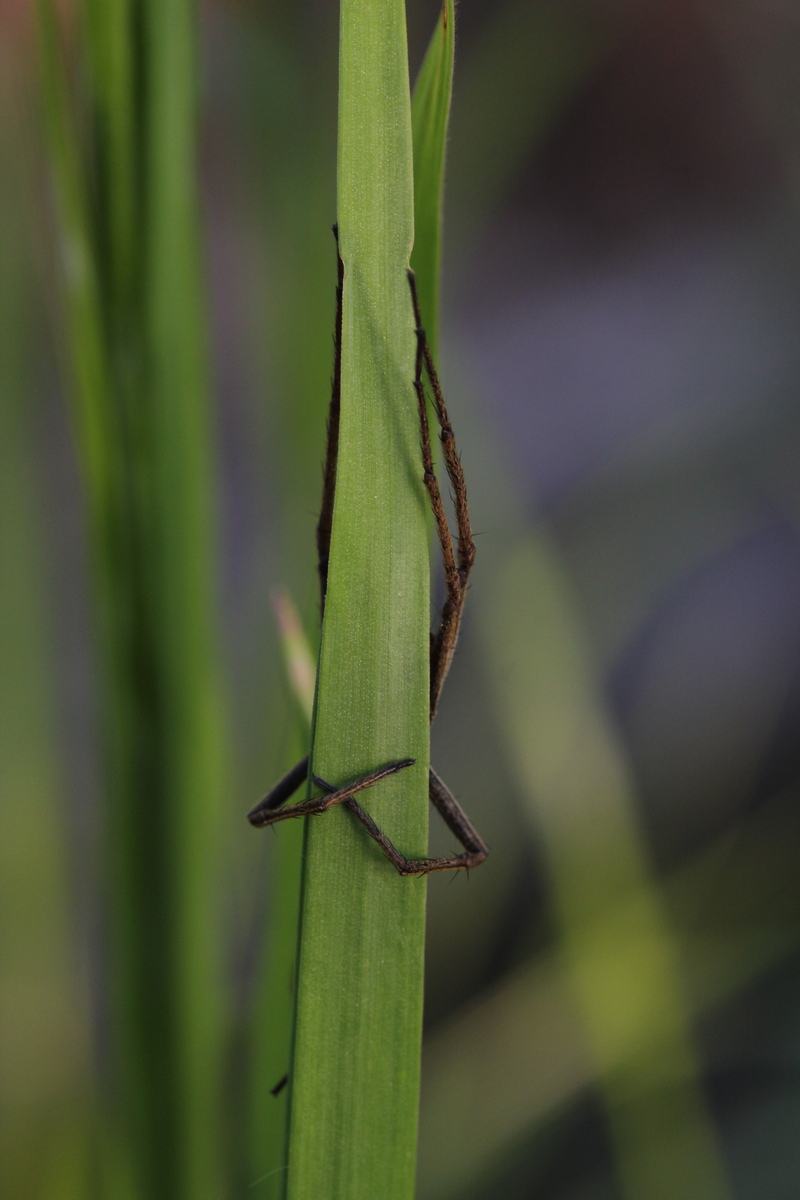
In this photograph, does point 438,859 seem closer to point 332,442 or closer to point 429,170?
point 332,442

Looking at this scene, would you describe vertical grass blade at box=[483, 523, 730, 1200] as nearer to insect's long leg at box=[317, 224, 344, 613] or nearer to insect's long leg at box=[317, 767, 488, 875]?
insect's long leg at box=[317, 767, 488, 875]

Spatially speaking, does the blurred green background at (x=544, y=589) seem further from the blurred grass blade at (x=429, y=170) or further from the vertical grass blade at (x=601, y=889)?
the blurred grass blade at (x=429, y=170)

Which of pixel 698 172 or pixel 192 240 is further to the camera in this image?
pixel 698 172

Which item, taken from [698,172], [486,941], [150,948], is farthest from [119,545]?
[698,172]

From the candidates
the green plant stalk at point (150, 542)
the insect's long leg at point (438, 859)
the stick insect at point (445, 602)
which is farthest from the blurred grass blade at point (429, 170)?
the insect's long leg at point (438, 859)

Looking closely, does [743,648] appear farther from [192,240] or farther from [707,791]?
[192,240]

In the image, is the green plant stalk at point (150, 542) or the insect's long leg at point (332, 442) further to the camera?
the green plant stalk at point (150, 542)

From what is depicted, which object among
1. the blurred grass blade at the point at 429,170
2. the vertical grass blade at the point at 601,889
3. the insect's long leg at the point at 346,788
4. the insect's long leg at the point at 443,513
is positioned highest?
the blurred grass blade at the point at 429,170

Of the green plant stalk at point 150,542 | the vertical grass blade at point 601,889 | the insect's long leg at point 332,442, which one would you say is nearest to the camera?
the insect's long leg at point 332,442

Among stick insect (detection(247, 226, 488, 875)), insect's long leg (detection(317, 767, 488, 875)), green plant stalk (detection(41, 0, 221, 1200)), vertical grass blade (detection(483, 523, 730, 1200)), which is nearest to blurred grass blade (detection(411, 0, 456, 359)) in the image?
stick insect (detection(247, 226, 488, 875))
